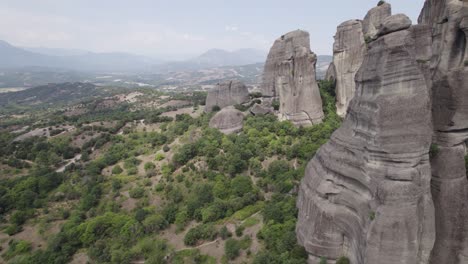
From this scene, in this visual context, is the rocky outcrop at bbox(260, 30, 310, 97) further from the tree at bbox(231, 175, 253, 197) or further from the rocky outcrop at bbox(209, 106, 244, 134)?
the tree at bbox(231, 175, 253, 197)

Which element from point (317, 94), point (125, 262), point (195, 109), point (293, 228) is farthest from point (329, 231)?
point (195, 109)

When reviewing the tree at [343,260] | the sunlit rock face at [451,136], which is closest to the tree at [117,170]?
the tree at [343,260]

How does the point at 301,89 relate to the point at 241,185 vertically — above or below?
above

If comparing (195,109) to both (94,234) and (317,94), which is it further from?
(94,234)

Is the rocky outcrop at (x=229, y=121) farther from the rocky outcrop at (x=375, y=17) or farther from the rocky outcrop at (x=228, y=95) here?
the rocky outcrop at (x=375, y=17)

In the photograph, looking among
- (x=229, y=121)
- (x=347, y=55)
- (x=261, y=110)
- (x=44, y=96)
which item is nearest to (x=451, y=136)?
(x=347, y=55)

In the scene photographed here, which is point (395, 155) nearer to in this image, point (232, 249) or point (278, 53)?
point (232, 249)
